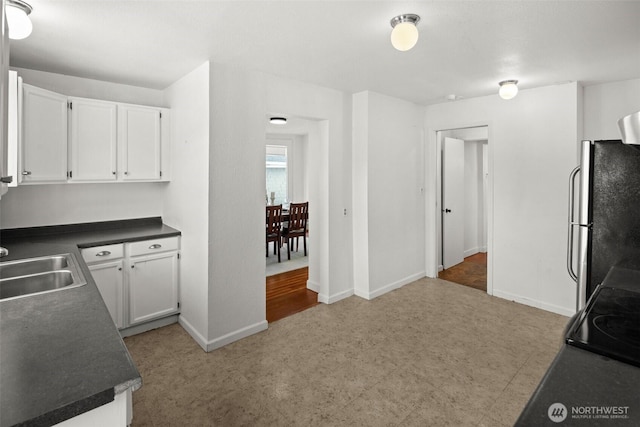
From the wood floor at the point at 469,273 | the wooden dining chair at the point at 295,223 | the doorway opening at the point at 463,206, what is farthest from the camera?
the wooden dining chair at the point at 295,223

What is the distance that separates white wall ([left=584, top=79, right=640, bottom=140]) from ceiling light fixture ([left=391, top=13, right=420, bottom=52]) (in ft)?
8.72

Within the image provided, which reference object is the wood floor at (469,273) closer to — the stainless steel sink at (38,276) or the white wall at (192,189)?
the white wall at (192,189)

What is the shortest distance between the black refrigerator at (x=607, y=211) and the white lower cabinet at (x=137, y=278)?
10.5 feet

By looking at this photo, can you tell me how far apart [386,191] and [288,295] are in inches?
67.0

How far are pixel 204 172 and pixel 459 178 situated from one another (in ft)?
13.2

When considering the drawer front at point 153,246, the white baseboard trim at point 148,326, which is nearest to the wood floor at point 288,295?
the white baseboard trim at point 148,326

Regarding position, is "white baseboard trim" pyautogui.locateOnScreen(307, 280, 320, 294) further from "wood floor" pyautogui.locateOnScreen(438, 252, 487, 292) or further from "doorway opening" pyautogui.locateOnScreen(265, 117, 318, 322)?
"wood floor" pyautogui.locateOnScreen(438, 252, 487, 292)

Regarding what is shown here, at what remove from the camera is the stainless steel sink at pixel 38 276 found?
1.88 metres

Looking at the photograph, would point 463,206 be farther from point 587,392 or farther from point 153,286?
point 587,392

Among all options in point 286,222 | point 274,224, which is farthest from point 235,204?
point 286,222

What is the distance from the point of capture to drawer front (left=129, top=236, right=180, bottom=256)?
302 cm

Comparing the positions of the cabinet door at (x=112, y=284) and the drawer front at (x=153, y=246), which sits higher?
the drawer front at (x=153, y=246)

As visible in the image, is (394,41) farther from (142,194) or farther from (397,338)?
(142,194)

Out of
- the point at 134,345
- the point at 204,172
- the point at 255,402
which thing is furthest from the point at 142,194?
the point at 255,402
